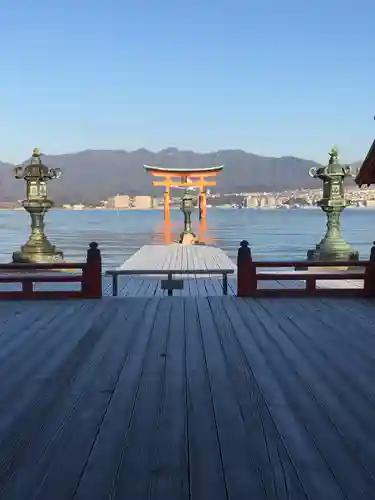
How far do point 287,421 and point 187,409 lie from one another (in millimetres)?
711

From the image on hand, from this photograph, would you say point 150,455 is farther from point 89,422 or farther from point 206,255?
point 206,255

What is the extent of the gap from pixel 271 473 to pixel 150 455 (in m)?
0.70

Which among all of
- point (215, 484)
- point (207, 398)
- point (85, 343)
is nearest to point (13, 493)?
point (215, 484)

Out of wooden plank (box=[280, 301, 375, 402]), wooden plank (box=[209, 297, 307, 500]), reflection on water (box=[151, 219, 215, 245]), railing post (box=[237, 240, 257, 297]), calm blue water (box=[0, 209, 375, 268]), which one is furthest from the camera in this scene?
reflection on water (box=[151, 219, 215, 245])

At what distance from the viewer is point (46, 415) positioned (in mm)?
3664

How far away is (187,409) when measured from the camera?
378cm

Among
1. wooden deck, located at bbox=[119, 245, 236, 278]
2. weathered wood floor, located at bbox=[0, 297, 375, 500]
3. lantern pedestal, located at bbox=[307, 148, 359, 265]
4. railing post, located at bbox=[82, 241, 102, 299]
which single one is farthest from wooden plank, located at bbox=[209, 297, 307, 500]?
lantern pedestal, located at bbox=[307, 148, 359, 265]

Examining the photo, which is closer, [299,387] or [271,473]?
[271,473]

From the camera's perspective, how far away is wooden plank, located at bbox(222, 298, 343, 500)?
8.96ft

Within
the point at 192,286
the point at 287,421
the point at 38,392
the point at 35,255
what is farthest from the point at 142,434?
the point at 35,255

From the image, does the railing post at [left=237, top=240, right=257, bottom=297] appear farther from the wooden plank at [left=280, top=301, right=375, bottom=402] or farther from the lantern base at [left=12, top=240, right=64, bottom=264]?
the lantern base at [left=12, top=240, right=64, bottom=264]

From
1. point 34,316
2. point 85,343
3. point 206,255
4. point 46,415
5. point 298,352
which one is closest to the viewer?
point 46,415

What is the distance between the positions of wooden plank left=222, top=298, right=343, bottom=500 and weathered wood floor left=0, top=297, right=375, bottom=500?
0.01 meters

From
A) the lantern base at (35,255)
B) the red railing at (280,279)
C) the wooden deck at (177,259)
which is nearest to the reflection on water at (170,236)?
the wooden deck at (177,259)
